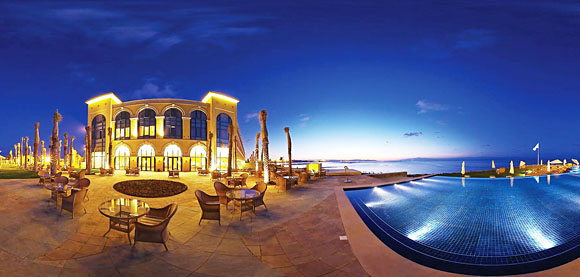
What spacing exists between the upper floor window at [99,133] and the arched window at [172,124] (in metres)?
8.87

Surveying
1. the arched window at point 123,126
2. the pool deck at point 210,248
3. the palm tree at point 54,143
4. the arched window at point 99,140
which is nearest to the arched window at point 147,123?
the arched window at point 123,126

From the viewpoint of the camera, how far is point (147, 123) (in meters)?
25.9

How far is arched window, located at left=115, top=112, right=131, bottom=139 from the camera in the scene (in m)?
26.4

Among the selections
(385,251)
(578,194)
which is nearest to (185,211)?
(385,251)

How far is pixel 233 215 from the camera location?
22.3 ft

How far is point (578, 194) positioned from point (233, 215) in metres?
16.6

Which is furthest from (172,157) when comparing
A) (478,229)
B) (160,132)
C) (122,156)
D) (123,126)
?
(478,229)

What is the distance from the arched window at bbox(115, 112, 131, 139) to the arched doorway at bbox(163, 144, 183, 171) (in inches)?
196

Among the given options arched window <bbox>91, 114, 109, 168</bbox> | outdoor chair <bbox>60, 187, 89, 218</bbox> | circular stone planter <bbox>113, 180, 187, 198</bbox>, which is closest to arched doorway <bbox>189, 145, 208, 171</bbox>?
arched window <bbox>91, 114, 109, 168</bbox>

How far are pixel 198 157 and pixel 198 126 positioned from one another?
3645mm

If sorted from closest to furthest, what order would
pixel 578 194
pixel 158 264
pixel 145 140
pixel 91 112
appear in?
1. pixel 158 264
2. pixel 578 194
3. pixel 145 140
4. pixel 91 112

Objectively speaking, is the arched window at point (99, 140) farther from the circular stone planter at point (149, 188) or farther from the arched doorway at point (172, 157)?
the circular stone planter at point (149, 188)

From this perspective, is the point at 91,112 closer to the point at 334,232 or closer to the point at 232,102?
the point at 232,102

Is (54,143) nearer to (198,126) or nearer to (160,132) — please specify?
(160,132)
